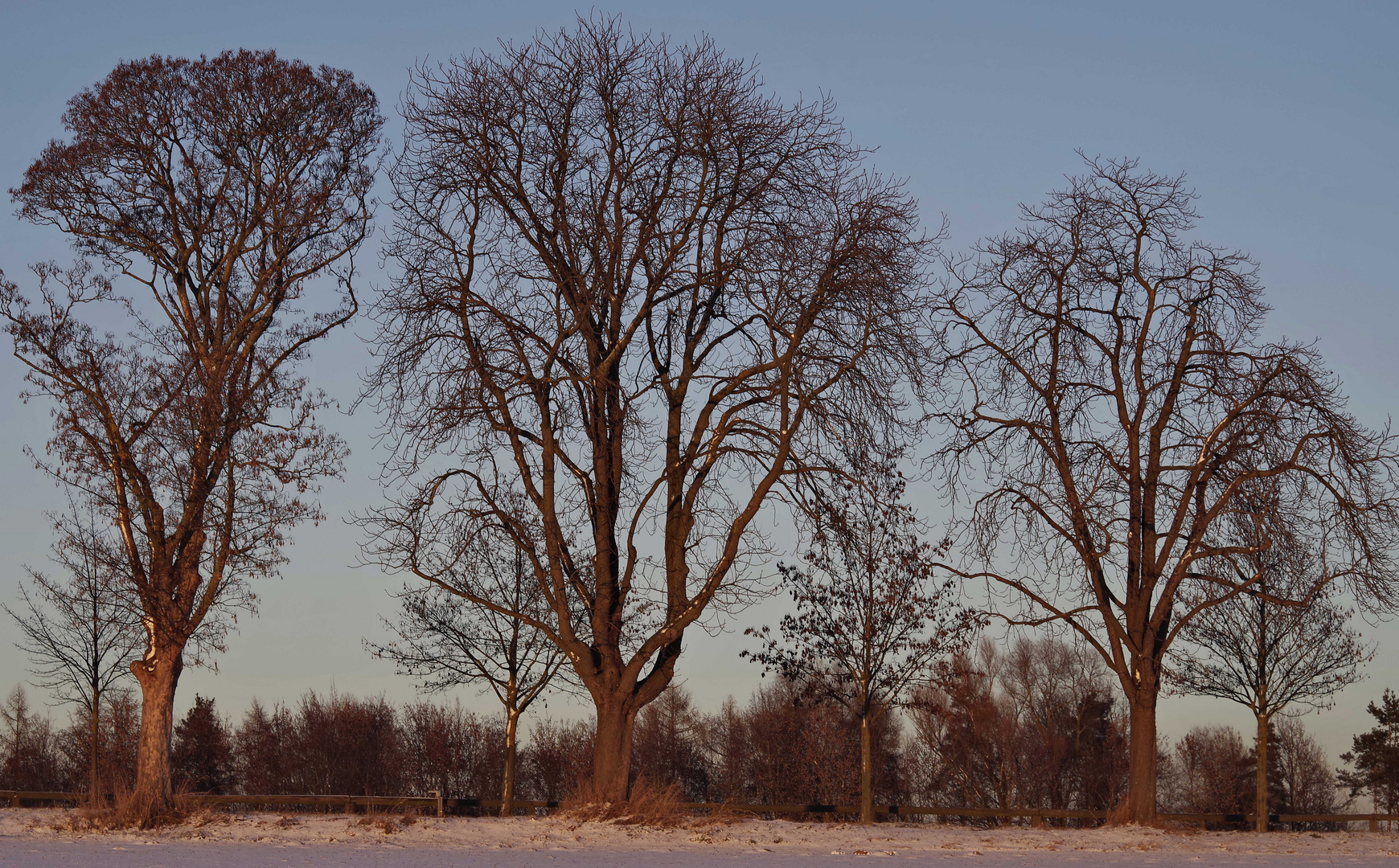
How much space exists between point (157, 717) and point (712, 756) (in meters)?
43.1

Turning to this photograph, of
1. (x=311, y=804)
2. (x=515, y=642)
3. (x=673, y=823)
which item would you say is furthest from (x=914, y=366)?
(x=311, y=804)

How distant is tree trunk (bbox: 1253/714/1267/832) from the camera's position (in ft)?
76.7

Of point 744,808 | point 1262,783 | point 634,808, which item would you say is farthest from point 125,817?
point 1262,783

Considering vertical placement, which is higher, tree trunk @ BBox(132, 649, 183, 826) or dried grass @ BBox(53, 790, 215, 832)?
tree trunk @ BBox(132, 649, 183, 826)

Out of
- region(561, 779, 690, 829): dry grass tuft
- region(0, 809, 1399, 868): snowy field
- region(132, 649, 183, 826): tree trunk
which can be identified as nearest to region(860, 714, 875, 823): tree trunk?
region(0, 809, 1399, 868): snowy field

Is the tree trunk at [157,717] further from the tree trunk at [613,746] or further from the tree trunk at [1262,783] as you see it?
the tree trunk at [1262,783]

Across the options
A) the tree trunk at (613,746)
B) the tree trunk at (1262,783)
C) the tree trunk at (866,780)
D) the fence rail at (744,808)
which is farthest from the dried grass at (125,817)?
the tree trunk at (1262,783)

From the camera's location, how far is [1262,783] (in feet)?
78.6

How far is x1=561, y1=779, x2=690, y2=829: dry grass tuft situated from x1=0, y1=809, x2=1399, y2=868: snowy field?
0.21 meters

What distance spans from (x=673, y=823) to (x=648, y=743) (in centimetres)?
3883

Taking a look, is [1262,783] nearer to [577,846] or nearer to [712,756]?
[577,846]

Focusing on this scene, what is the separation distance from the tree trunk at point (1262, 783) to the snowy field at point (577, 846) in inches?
201

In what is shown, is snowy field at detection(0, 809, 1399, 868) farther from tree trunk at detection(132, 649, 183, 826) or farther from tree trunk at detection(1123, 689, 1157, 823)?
tree trunk at detection(1123, 689, 1157, 823)

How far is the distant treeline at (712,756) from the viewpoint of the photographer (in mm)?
45812
